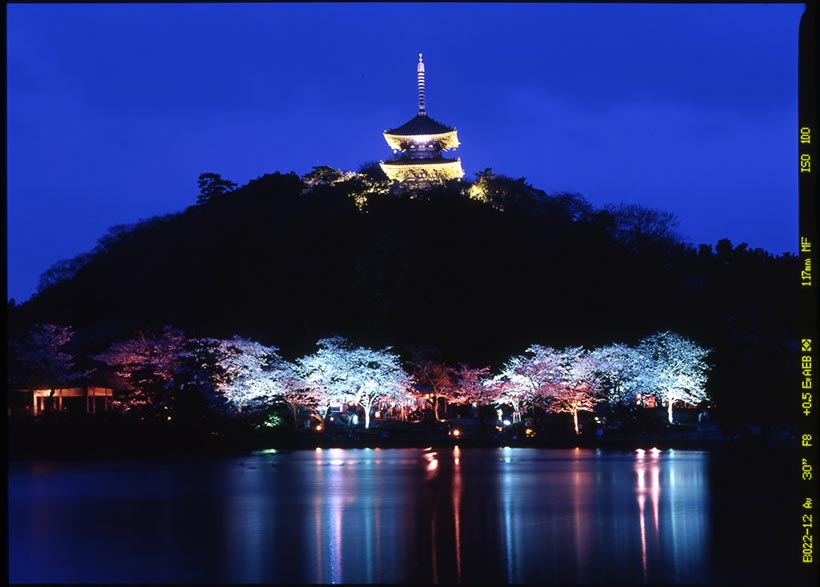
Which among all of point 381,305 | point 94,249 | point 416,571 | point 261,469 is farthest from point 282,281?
point 416,571

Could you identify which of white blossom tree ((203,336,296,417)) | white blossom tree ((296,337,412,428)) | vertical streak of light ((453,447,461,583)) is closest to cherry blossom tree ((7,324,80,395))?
white blossom tree ((203,336,296,417))

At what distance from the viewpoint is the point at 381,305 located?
4391cm

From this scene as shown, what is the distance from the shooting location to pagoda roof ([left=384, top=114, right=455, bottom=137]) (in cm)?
5941

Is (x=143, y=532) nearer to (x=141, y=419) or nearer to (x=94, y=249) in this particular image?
(x=141, y=419)

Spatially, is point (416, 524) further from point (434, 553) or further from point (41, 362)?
point (41, 362)

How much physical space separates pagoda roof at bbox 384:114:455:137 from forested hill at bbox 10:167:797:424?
338cm

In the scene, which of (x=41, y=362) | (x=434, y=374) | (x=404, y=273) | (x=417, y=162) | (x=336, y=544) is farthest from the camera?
(x=417, y=162)

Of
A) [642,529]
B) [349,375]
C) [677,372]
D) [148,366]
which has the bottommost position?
[642,529]

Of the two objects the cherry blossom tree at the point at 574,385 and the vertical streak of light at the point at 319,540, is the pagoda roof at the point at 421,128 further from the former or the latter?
the vertical streak of light at the point at 319,540

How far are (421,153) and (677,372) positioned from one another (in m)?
31.0

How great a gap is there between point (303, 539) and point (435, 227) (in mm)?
37157

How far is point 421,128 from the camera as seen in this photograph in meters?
60.3

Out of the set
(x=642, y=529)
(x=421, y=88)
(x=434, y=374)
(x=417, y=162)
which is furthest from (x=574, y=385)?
(x=421, y=88)

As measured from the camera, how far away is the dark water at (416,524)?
31.3 feet
